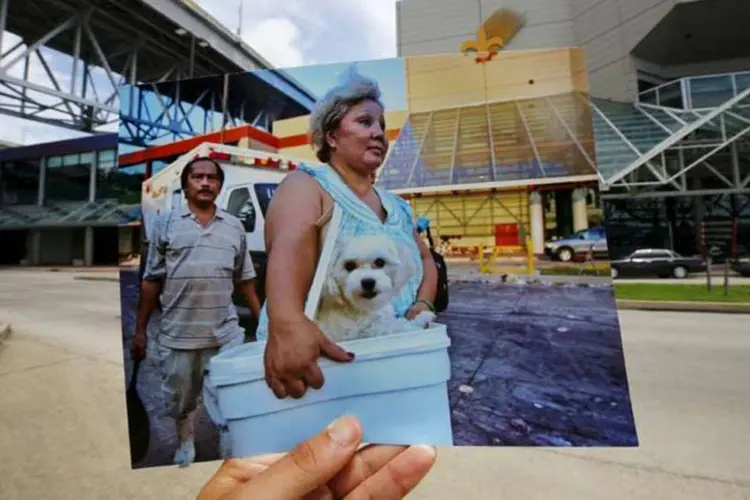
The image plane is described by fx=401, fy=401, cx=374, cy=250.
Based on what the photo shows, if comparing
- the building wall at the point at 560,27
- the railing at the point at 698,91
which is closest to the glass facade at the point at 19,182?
the building wall at the point at 560,27

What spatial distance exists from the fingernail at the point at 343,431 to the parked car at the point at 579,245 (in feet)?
2.36

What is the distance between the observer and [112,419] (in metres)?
2.94

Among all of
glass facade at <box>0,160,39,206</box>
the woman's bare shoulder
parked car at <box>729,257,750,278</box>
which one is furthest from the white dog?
glass facade at <box>0,160,39,206</box>

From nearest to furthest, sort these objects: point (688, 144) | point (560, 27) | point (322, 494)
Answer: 1. point (322, 494)
2. point (688, 144)
3. point (560, 27)

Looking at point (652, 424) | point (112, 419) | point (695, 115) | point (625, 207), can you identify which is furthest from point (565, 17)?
point (112, 419)

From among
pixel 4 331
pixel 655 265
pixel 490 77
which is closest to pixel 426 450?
pixel 490 77

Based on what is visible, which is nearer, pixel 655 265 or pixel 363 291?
pixel 363 291

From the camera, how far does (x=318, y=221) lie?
1.01 metres

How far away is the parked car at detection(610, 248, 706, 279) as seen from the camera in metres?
8.18

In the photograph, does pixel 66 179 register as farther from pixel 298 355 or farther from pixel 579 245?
pixel 579 245

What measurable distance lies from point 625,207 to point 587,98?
1011 centimetres

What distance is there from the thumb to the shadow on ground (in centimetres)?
24

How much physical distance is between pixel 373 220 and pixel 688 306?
657 cm

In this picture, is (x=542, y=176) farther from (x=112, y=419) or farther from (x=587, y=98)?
(x=112, y=419)
